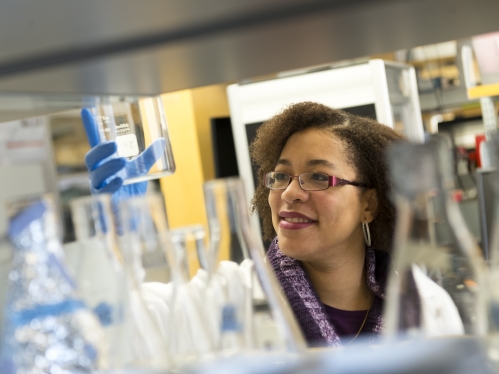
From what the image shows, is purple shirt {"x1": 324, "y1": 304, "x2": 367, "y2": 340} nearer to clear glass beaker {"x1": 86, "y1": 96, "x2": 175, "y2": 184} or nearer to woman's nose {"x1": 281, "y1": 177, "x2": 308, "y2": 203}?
woman's nose {"x1": 281, "y1": 177, "x2": 308, "y2": 203}

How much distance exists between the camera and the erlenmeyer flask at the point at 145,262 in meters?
0.45

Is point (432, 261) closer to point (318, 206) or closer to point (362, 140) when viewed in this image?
point (318, 206)

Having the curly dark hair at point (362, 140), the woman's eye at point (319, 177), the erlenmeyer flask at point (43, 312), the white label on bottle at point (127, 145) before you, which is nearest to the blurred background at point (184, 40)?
the erlenmeyer flask at point (43, 312)

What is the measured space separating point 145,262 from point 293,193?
4.37 ft

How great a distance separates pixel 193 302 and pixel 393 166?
0.19 m

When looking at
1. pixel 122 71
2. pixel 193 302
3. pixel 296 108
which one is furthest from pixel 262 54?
pixel 296 108

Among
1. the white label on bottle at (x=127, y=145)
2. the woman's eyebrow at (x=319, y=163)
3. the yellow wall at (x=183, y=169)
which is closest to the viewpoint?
the white label on bottle at (x=127, y=145)

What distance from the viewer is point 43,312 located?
441 mm

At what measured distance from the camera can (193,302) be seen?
479 mm

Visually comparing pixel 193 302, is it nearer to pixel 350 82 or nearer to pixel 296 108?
pixel 296 108

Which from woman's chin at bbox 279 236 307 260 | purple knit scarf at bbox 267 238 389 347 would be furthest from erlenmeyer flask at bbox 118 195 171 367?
woman's chin at bbox 279 236 307 260

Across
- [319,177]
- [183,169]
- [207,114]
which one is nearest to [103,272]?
[319,177]

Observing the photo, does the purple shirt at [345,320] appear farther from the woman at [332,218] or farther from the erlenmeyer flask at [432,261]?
the erlenmeyer flask at [432,261]

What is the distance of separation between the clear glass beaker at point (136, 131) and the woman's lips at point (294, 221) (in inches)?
30.0
